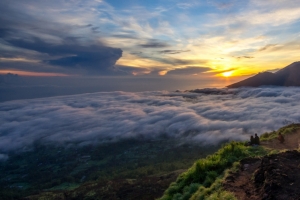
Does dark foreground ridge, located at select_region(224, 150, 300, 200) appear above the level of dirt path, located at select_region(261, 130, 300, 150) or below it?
above

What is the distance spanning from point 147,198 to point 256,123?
150626mm

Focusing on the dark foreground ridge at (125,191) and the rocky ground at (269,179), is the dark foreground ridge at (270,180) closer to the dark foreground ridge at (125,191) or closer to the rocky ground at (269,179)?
the rocky ground at (269,179)

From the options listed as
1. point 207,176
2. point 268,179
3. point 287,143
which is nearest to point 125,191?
point 287,143

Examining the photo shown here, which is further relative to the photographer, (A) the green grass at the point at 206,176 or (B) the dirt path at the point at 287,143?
(B) the dirt path at the point at 287,143

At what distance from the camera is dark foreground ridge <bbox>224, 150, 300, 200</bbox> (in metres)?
9.48

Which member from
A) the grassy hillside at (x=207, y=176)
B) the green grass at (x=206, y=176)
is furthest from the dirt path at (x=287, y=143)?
the green grass at (x=206, y=176)

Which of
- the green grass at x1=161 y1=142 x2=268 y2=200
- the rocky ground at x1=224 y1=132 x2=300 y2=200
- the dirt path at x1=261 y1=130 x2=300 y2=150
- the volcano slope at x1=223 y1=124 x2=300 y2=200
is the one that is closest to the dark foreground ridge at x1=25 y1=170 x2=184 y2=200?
the dirt path at x1=261 y1=130 x2=300 y2=150

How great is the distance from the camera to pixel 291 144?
21.5 metres

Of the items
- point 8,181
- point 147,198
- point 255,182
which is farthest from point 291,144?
point 8,181

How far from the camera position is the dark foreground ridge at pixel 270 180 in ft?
31.1

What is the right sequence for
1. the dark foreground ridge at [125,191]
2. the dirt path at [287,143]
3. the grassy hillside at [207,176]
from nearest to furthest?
1. the grassy hillside at [207,176]
2. the dirt path at [287,143]
3. the dark foreground ridge at [125,191]

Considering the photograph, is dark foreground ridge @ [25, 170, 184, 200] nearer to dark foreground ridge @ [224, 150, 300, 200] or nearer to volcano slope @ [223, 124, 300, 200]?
volcano slope @ [223, 124, 300, 200]

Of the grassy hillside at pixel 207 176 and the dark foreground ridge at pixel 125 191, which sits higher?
the grassy hillside at pixel 207 176

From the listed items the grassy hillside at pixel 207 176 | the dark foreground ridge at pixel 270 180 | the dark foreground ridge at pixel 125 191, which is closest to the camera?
the dark foreground ridge at pixel 270 180
